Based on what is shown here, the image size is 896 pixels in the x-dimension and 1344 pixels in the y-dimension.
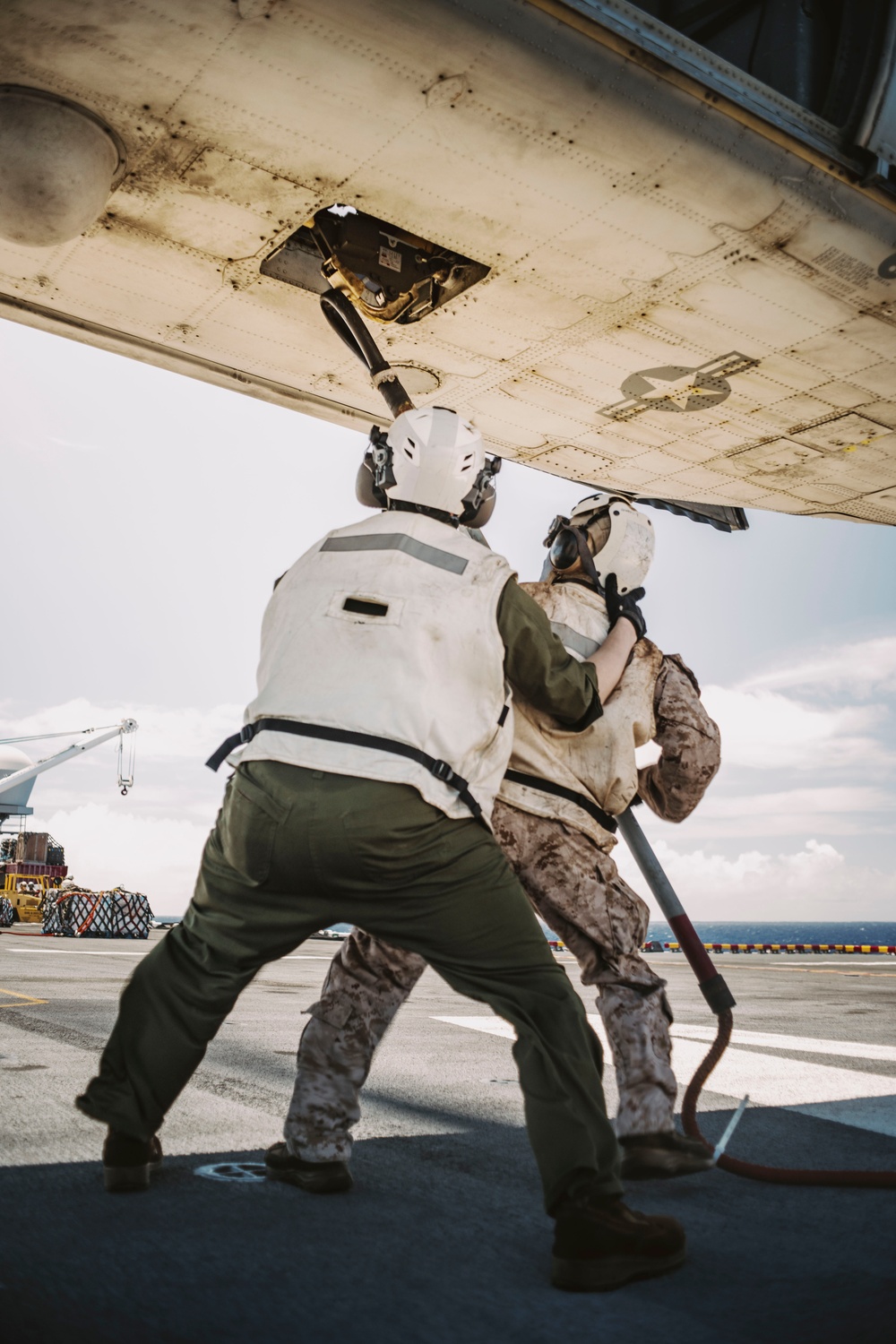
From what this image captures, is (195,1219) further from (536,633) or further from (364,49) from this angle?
(364,49)

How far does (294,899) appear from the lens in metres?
2.13

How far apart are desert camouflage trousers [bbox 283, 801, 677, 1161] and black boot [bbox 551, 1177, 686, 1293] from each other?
0.81 metres

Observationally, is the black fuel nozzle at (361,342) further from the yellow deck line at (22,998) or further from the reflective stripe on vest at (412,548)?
the yellow deck line at (22,998)

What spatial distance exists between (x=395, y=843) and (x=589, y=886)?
3.02 ft

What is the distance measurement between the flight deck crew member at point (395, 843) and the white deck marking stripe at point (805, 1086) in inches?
67.0

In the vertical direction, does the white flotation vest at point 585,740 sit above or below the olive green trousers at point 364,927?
above

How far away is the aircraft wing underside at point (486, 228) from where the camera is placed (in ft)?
11.9

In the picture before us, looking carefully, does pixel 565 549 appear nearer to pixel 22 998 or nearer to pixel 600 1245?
pixel 600 1245

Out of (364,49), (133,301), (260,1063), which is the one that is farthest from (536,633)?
(133,301)

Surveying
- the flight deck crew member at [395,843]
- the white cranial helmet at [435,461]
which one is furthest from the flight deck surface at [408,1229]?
the white cranial helmet at [435,461]

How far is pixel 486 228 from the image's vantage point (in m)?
4.52

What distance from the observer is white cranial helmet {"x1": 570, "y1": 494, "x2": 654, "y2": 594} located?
3.20m

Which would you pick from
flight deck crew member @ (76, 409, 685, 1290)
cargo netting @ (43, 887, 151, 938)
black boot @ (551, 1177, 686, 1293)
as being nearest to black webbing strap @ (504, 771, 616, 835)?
flight deck crew member @ (76, 409, 685, 1290)

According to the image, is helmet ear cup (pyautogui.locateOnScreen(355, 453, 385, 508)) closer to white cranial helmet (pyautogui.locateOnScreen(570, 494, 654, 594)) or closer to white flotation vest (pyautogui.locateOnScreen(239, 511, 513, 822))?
white flotation vest (pyautogui.locateOnScreen(239, 511, 513, 822))
